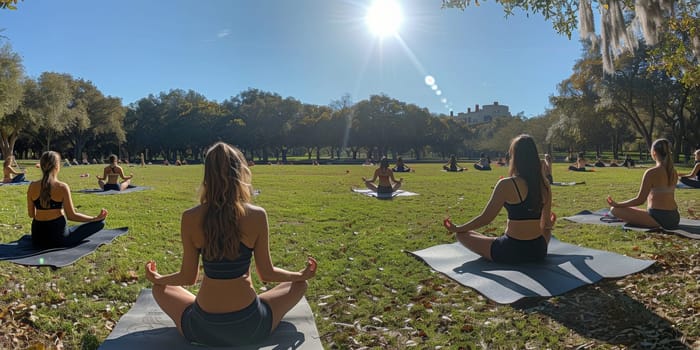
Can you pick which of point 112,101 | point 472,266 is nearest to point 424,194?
point 472,266

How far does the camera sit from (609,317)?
13.3ft

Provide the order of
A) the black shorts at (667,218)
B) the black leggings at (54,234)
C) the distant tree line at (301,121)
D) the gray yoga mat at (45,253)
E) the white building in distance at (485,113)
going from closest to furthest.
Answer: the gray yoga mat at (45,253)
the black leggings at (54,234)
the black shorts at (667,218)
the distant tree line at (301,121)
the white building in distance at (485,113)

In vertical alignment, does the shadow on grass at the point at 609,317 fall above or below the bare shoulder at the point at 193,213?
below

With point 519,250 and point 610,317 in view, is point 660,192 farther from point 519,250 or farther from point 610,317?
point 610,317

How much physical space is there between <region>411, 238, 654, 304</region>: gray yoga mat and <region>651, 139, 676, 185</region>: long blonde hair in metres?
2.30

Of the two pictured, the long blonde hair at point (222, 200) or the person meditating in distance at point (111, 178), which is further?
the person meditating in distance at point (111, 178)

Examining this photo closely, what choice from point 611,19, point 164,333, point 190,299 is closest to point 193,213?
point 190,299

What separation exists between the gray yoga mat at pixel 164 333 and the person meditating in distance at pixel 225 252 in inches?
8.7

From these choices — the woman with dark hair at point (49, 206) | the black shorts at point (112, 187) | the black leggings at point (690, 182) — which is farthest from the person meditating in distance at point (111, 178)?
the black leggings at point (690, 182)

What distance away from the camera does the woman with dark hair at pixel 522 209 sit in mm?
5062

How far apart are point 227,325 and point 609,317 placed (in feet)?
11.6

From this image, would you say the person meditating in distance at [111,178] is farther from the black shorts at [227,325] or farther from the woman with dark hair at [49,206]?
the black shorts at [227,325]

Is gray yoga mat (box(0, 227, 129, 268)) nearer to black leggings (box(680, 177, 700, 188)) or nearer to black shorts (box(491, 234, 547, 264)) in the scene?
black shorts (box(491, 234, 547, 264))

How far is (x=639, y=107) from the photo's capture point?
38812mm
